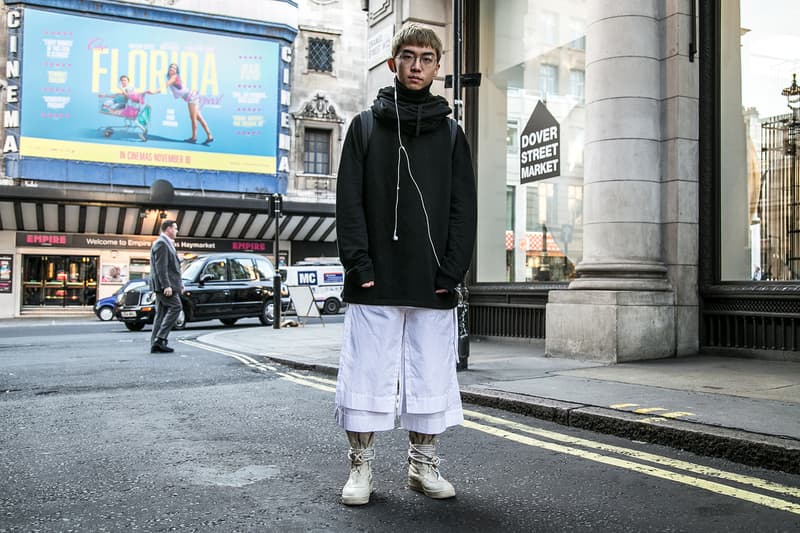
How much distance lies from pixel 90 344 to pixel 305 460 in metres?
10.0

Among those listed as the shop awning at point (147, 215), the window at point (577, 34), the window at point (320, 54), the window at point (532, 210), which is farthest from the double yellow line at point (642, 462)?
the window at point (320, 54)

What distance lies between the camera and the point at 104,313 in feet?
79.5

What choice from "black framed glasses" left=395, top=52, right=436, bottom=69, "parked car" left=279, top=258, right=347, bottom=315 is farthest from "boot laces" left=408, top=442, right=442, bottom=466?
"parked car" left=279, top=258, right=347, bottom=315

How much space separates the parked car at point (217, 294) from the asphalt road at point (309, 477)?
11.7m

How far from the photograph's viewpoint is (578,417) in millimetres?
4801

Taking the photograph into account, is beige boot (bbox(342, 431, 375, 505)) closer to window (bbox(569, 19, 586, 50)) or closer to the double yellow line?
the double yellow line

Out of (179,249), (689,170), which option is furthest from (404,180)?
(179,249)

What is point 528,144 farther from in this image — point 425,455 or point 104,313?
point 104,313

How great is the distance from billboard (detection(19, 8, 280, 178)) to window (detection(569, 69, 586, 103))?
901 inches

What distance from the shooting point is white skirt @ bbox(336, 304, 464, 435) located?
3.15 metres

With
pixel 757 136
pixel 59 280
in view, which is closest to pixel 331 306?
pixel 59 280

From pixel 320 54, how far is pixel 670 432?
3130 cm

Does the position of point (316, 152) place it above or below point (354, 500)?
above

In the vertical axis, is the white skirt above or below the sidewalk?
above
